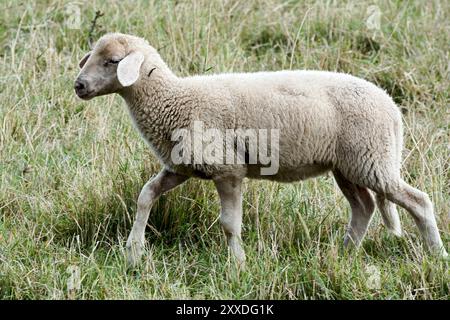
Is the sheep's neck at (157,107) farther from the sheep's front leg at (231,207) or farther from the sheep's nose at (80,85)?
the sheep's front leg at (231,207)

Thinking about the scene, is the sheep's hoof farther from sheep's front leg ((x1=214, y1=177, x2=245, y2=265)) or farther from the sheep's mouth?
the sheep's mouth

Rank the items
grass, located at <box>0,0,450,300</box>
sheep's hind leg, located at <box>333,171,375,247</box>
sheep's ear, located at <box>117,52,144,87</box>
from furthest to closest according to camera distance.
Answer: sheep's hind leg, located at <box>333,171,375,247</box> → sheep's ear, located at <box>117,52,144,87</box> → grass, located at <box>0,0,450,300</box>

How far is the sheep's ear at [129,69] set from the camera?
201 inches

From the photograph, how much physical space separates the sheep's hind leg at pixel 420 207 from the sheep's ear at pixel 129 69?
1.57 meters

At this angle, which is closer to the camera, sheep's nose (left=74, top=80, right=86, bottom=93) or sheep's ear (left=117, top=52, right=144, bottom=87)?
sheep's ear (left=117, top=52, right=144, bottom=87)

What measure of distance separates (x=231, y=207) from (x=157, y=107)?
0.72m

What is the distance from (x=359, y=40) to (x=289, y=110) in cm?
286

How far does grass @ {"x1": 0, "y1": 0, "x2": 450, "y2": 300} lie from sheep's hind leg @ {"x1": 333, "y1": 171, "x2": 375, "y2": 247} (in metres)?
0.09

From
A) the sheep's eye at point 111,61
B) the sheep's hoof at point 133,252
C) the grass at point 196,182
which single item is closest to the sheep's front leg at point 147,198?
the sheep's hoof at point 133,252

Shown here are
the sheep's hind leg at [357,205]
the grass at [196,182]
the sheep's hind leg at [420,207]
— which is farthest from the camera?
the sheep's hind leg at [357,205]

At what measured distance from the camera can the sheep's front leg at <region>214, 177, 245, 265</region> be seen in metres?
5.19

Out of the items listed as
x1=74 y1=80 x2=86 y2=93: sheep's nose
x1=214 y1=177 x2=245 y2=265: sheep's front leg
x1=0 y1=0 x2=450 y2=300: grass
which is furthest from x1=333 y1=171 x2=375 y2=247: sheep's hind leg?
x1=74 y1=80 x2=86 y2=93: sheep's nose

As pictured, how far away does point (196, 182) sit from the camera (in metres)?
5.65
